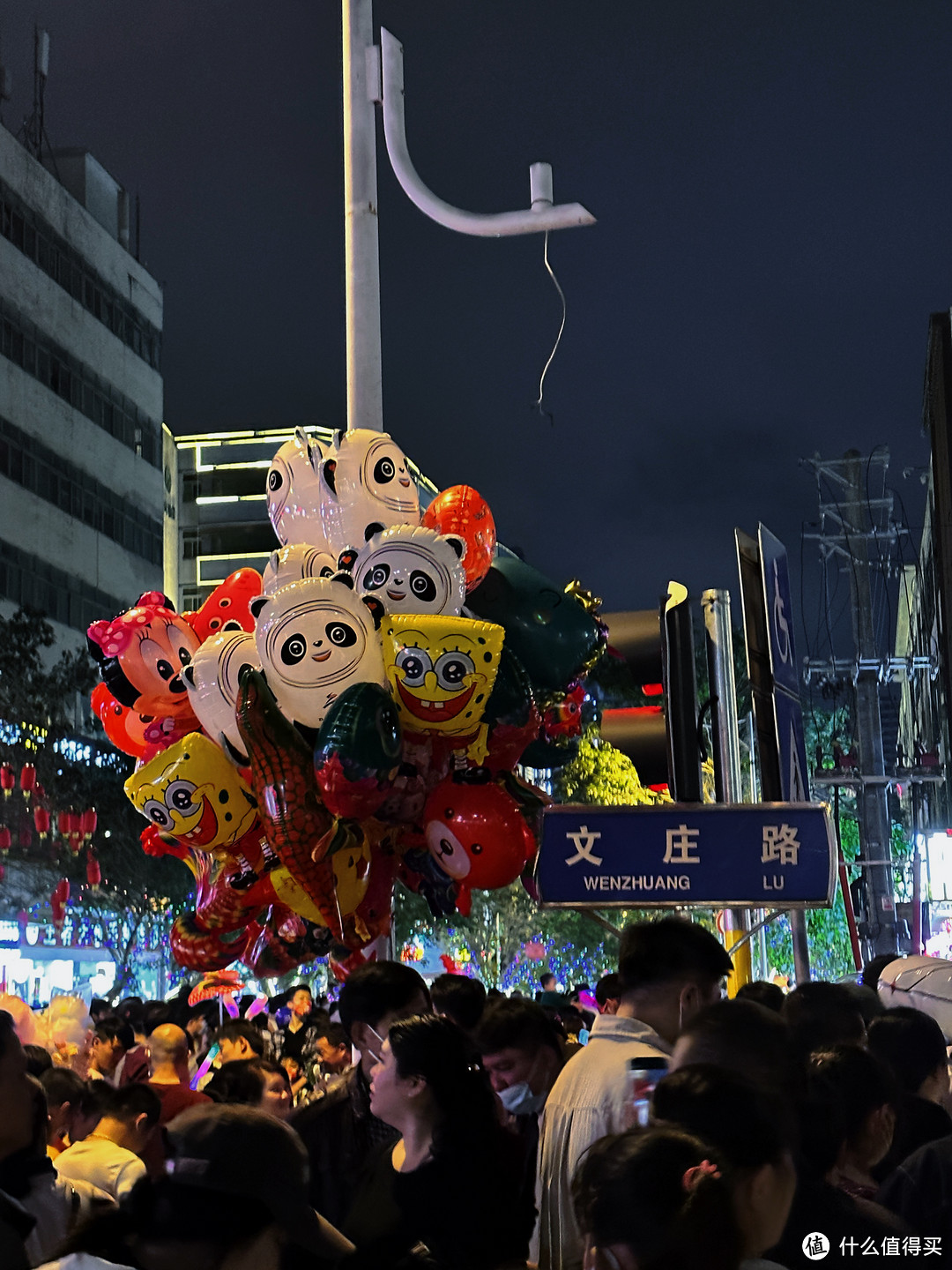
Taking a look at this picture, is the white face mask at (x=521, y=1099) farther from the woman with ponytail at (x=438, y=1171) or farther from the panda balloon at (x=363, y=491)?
the panda balloon at (x=363, y=491)

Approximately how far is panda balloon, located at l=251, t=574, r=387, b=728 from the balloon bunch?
0.03ft

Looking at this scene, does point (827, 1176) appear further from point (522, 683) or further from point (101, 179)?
point (101, 179)

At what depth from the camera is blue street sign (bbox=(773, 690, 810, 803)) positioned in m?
7.38

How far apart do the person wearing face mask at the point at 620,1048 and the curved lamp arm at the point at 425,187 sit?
6.78 metres

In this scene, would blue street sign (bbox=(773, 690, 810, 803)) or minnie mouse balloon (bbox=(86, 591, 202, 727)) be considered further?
minnie mouse balloon (bbox=(86, 591, 202, 727))

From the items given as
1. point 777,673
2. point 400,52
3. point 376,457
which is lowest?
point 777,673

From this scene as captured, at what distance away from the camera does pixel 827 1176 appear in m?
3.65

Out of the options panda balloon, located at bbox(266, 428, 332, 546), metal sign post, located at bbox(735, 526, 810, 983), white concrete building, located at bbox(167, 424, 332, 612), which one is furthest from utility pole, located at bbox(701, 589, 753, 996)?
white concrete building, located at bbox(167, 424, 332, 612)

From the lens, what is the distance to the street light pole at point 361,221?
10.4 meters

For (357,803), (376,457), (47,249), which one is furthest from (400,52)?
(47,249)

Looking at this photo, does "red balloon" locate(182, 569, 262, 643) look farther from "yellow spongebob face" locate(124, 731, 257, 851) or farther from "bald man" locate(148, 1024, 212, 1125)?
"bald man" locate(148, 1024, 212, 1125)

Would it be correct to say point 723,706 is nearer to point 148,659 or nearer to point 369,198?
point 148,659

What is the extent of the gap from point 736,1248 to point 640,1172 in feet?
0.62

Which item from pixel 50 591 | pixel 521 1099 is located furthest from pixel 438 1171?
pixel 50 591
